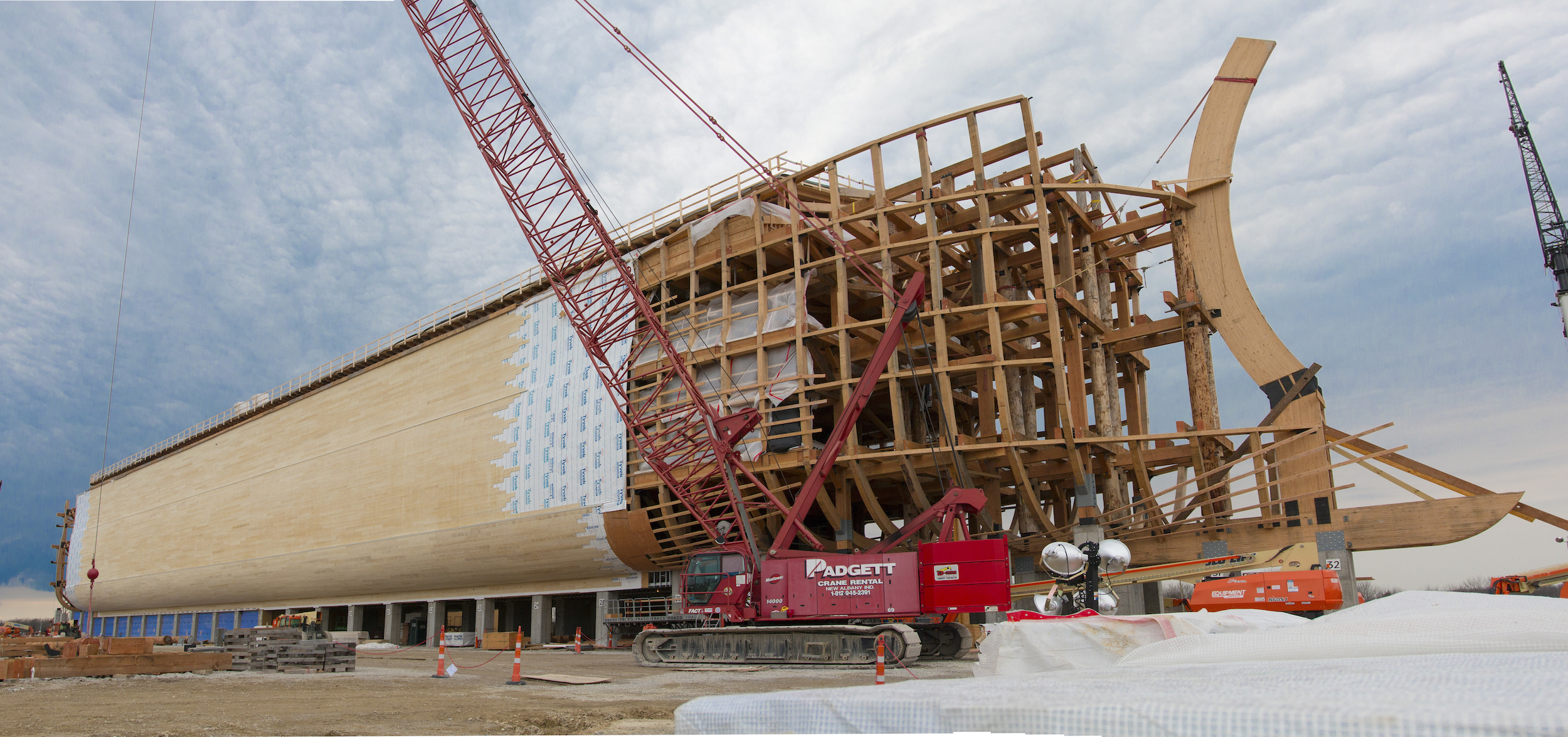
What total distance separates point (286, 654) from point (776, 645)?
38.2 ft

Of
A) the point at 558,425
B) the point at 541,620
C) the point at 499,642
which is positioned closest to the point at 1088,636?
the point at 558,425

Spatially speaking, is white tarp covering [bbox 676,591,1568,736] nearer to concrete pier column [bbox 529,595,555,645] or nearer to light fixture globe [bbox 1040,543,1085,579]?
light fixture globe [bbox 1040,543,1085,579]

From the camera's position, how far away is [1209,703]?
7.65 feet

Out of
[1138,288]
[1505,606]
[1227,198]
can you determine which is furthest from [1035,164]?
[1505,606]

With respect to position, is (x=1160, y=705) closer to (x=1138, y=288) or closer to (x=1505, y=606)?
(x=1505, y=606)

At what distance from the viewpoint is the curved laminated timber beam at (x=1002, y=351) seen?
26.6 meters

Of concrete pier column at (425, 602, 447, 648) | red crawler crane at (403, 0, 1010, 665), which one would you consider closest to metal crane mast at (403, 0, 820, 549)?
red crawler crane at (403, 0, 1010, 665)

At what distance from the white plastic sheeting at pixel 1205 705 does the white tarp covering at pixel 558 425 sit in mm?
31237

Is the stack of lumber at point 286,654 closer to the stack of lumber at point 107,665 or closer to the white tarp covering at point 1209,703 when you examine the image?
the stack of lumber at point 107,665

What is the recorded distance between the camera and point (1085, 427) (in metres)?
27.6

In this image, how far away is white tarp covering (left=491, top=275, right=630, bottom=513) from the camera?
3444cm

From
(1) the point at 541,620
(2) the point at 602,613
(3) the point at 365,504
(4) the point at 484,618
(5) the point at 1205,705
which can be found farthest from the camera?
(3) the point at 365,504

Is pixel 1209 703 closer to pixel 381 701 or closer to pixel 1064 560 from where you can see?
pixel 1064 560

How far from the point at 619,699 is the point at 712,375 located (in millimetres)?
19100
